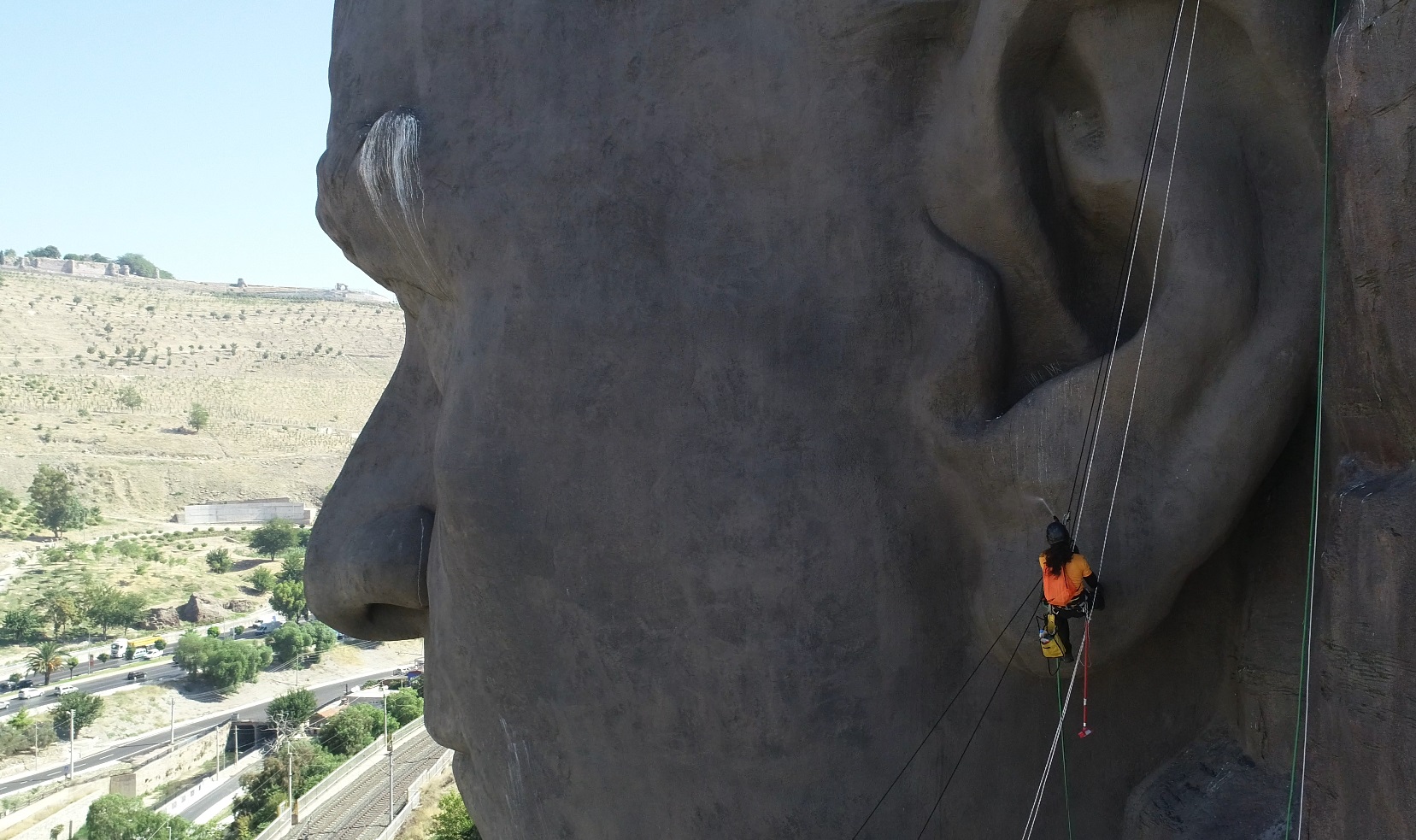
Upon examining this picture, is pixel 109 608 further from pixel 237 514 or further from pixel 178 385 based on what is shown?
pixel 178 385

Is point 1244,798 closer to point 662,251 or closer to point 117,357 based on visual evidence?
point 662,251

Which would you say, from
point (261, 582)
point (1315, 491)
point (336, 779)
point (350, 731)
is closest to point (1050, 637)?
point (1315, 491)

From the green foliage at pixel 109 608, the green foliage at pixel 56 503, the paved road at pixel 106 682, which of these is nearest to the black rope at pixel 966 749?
the paved road at pixel 106 682

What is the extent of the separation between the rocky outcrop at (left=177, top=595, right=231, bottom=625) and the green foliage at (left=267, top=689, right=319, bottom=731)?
2300 centimetres

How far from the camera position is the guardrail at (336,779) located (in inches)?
1299

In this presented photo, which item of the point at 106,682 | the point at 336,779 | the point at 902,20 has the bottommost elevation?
the point at 106,682

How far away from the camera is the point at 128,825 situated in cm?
3422

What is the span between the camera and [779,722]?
2.89m

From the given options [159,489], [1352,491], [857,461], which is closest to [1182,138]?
[1352,491]

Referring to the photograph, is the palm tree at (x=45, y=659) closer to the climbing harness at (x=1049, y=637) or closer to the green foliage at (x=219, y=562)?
the green foliage at (x=219, y=562)

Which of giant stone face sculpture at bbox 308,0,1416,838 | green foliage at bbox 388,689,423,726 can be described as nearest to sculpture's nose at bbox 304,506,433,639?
giant stone face sculpture at bbox 308,0,1416,838

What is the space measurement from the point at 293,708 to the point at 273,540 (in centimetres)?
3855

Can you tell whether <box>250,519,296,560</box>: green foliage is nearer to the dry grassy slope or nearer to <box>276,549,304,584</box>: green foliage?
<box>276,549,304,584</box>: green foliage

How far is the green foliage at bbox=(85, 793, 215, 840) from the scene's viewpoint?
111 ft
